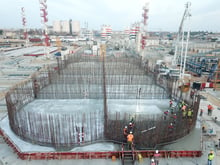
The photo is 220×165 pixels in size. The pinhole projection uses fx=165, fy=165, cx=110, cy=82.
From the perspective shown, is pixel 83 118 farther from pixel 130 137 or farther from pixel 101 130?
pixel 130 137

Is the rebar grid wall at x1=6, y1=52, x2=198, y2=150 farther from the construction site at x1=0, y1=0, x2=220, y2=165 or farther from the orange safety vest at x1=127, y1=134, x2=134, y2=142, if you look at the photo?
the orange safety vest at x1=127, y1=134, x2=134, y2=142

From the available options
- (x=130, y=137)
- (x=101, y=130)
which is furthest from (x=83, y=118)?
(x=130, y=137)

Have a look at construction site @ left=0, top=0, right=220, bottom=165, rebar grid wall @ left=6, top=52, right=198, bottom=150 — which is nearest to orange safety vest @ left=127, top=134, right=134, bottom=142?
construction site @ left=0, top=0, right=220, bottom=165

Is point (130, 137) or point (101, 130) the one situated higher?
point (130, 137)

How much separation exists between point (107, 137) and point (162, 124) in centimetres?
287

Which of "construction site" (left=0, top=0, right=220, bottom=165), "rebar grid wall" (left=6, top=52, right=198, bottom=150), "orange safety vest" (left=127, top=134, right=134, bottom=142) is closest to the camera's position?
"orange safety vest" (left=127, top=134, right=134, bottom=142)

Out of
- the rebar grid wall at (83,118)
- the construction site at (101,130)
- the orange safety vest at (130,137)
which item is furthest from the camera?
the rebar grid wall at (83,118)

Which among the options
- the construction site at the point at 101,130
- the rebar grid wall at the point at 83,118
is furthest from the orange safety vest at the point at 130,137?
the rebar grid wall at the point at 83,118

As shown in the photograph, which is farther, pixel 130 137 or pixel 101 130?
pixel 101 130

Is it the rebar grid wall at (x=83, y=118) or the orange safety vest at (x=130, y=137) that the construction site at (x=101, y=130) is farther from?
the orange safety vest at (x=130, y=137)

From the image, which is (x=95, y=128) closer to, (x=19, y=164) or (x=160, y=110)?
(x=19, y=164)

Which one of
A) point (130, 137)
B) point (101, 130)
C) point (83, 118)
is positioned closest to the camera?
point (130, 137)

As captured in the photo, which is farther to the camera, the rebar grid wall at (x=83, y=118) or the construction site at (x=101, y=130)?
the rebar grid wall at (x=83, y=118)

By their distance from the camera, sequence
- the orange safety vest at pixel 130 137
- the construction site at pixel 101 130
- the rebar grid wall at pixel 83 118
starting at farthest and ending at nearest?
1. the rebar grid wall at pixel 83 118
2. the construction site at pixel 101 130
3. the orange safety vest at pixel 130 137
